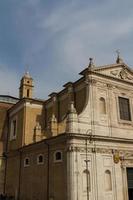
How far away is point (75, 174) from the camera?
1608 cm

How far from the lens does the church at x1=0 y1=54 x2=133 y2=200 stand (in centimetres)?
1675

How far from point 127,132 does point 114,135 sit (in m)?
1.61

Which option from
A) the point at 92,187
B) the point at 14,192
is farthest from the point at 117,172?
the point at 14,192

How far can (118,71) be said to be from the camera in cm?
2205

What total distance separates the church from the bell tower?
14.7 feet

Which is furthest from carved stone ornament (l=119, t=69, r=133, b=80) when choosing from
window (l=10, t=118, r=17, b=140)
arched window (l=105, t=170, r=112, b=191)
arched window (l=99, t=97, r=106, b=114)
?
window (l=10, t=118, r=17, b=140)

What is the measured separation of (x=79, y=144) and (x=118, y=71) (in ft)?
27.4

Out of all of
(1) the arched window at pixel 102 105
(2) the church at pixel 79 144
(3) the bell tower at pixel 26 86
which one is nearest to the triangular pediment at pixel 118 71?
(2) the church at pixel 79 144

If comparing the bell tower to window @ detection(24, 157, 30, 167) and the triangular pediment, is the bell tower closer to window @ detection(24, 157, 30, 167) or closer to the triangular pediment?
window @ detection(24, 157, 30, 167)

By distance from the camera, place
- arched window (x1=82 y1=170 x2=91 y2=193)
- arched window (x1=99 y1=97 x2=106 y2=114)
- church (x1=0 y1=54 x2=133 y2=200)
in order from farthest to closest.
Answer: arched window (x1=99 y1=97 x2=106 y2=114), church (x1=0 y1=54 x2=133 y2=200), arched window (x1=82 y1=170 x2=91 y2=193)

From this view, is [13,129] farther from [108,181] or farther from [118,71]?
[108,181]

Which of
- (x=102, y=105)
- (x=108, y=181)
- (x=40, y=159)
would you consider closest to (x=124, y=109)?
(x=102, y=105)

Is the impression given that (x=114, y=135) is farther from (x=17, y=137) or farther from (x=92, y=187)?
(x=17, y=137)

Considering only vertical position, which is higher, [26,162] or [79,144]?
[79,144]
